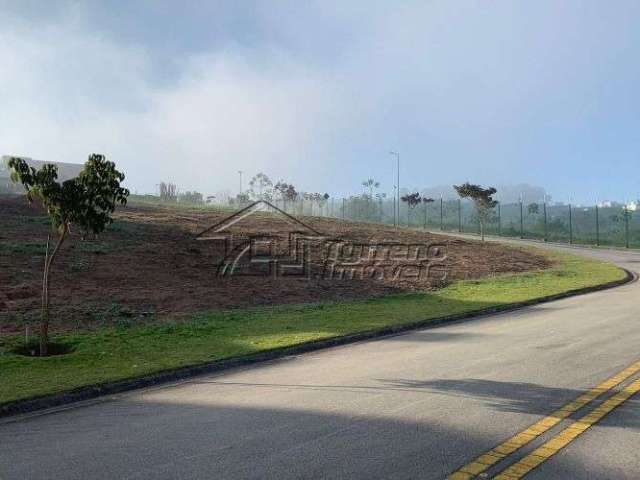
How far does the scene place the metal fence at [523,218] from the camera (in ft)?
165

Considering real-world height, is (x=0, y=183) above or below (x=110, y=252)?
above

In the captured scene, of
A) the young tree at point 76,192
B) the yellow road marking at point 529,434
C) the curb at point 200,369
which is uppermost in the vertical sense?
the young tree at point 76,192

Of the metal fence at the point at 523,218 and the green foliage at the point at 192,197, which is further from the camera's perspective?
the green foliage at the point at 192,197

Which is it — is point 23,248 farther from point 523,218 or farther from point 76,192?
point 523,218

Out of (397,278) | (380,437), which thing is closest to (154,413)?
(380,437)

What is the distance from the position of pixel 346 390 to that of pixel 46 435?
3.28 metres

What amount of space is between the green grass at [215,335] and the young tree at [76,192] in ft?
4.13

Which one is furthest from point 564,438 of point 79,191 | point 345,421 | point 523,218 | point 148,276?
point 523,218

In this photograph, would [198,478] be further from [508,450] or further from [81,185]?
[81,185]

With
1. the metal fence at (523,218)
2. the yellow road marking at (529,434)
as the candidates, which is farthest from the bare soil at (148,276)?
the metal fence at (523,218)

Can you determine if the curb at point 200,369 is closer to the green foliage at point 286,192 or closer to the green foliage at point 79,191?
the green foliage at point 79,191

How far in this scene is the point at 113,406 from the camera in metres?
6.65

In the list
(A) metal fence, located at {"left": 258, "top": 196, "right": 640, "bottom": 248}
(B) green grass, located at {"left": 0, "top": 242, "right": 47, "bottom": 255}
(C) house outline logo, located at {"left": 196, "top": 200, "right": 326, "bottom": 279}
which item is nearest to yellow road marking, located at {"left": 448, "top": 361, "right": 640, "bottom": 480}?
(C) house outline logo, located at {"left": 196, "top": 200, "right": 326, "bottom": 279}

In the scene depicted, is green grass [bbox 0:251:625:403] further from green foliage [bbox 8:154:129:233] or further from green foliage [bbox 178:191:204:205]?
green foliage [bbox 178:191:204:205]
